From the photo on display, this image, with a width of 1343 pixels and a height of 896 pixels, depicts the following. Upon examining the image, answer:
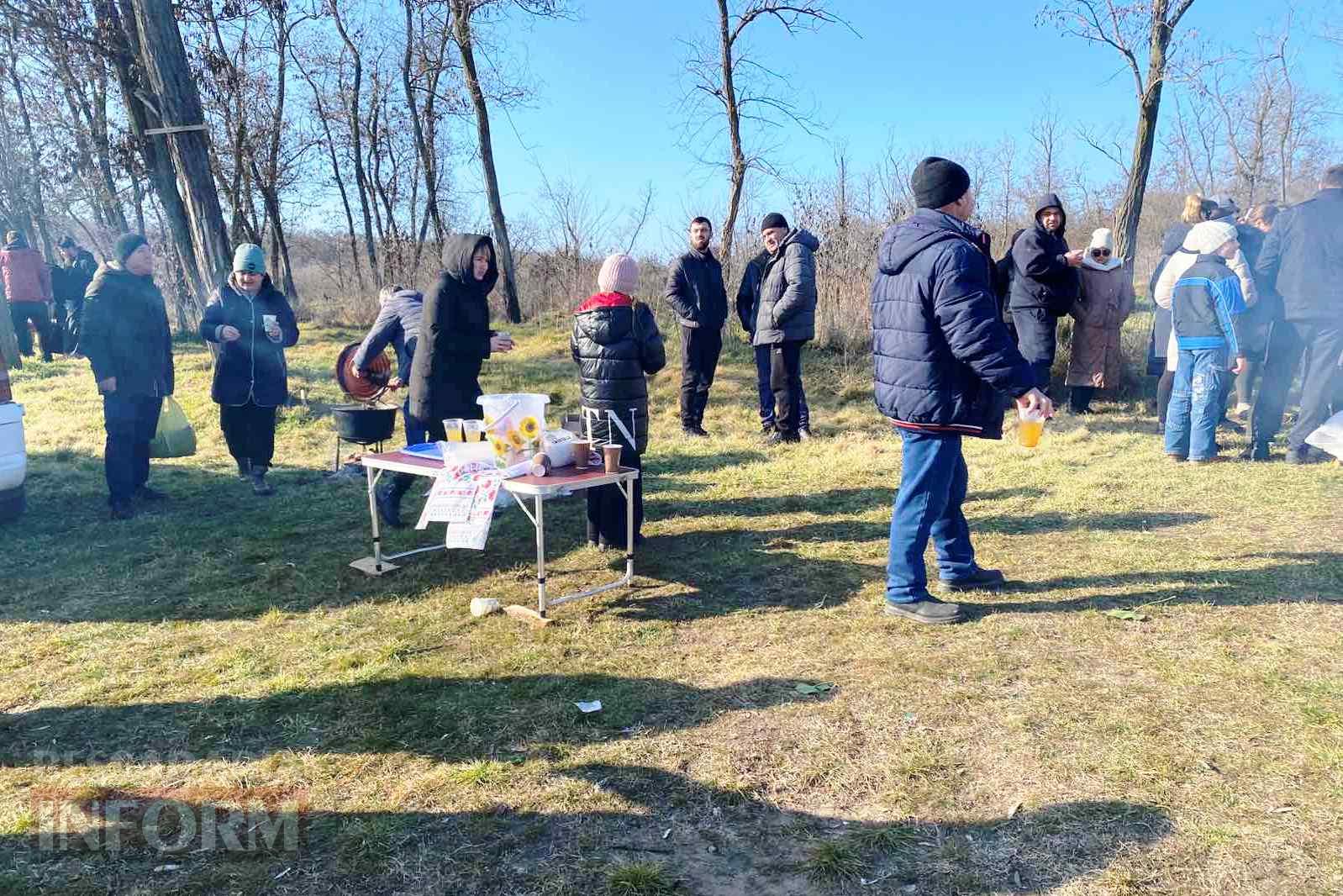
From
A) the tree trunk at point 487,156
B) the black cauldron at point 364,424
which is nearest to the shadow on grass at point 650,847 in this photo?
the black cauldron at point 364,424

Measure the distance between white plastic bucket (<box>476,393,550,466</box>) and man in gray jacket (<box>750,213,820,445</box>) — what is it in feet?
11.8

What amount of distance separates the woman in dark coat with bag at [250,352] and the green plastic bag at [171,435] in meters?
0.30

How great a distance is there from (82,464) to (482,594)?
550cm

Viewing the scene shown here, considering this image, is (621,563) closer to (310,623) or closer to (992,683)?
(310,623)

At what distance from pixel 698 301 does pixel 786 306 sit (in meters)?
0.99

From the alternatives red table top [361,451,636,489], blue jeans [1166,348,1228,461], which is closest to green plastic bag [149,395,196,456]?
red table top [361,451,636,489]

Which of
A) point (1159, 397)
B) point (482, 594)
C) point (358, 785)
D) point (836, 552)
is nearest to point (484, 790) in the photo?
point (358, 785)

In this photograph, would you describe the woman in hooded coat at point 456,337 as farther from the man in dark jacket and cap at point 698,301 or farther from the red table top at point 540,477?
the man in dark jacket and cap at point 698,301

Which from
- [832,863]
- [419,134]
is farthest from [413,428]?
[419,134]

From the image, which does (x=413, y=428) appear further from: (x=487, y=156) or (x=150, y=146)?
(x=487, y=156)

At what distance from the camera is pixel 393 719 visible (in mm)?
3117

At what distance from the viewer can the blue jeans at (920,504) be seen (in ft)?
11.9

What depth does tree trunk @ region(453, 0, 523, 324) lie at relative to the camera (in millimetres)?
14289

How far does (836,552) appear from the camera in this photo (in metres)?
4.89
